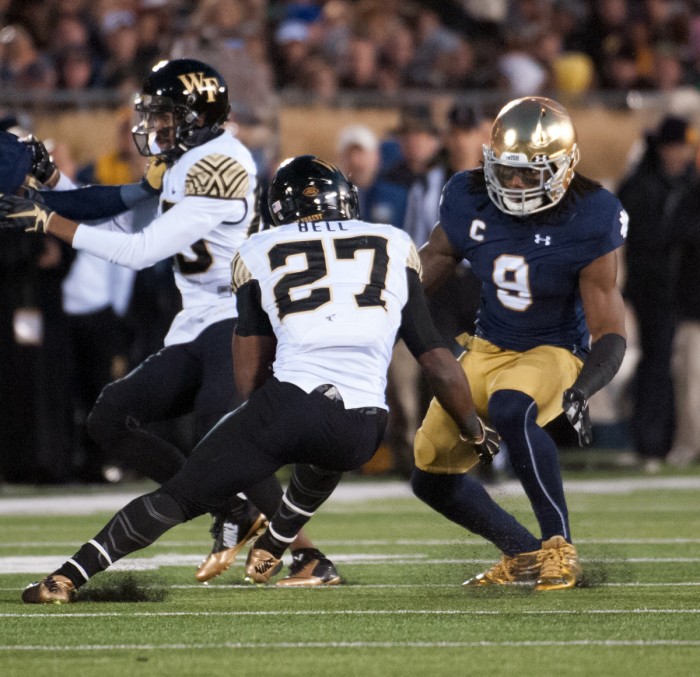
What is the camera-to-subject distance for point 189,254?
6461 millimetres

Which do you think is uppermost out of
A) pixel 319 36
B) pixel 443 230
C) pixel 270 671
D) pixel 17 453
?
pixel 319 36

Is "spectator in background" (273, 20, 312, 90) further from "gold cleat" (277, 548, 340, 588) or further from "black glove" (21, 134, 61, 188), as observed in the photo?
"gold cleat" (277, 548, 340, 588)

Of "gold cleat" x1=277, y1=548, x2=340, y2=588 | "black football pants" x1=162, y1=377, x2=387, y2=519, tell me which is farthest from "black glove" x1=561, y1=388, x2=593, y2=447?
"gold cleat" x1=277, y1=548, x2=340, y2=588

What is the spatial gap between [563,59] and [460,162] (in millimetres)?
4634

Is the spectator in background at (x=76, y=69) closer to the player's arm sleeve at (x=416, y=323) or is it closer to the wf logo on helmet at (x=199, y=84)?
the wf logo on helmet at (x=199, y=84)

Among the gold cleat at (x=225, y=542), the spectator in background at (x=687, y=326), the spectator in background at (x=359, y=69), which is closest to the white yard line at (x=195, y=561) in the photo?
the gold cleat at (x=225, y=542)

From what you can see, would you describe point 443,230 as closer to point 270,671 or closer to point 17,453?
point 270,671

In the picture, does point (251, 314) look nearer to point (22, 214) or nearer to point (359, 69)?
point (22, 214)

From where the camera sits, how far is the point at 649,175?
37.1 feet

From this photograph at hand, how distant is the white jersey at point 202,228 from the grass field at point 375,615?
0.99 metres

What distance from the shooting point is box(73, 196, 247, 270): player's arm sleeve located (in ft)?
19.3

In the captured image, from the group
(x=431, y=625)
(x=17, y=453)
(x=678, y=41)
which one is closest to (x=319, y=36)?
(x=678, y=41)

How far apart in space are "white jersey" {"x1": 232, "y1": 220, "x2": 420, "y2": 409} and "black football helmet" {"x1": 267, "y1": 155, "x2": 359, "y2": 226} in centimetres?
12

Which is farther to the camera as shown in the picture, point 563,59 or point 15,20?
point 563,59
